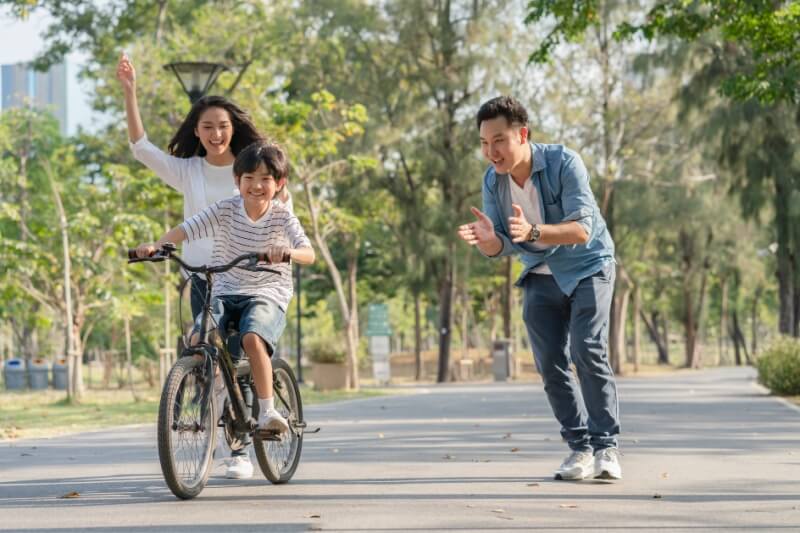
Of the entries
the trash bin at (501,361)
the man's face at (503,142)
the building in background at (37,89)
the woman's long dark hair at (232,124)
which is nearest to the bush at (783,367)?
the building in background at (37,89)

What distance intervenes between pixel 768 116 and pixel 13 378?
2293 cm

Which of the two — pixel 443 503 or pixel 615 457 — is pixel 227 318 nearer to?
pixel 443 503

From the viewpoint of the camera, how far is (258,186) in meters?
6.71

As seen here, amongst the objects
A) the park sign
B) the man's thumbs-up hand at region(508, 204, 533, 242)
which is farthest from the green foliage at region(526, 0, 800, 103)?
the park sign

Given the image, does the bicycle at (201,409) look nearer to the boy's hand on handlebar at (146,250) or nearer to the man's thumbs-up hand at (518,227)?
the boy's hand on handlebar at (146,250)

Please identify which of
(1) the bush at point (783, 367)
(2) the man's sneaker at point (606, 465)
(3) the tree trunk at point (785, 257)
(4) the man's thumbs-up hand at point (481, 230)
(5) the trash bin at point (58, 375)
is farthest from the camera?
(5) the trash bin at point (58, 375)

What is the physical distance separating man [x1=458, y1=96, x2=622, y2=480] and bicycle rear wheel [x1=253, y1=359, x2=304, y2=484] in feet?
4.09

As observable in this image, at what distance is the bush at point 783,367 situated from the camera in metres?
20.6

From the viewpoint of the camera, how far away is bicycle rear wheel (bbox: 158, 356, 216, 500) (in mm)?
5984

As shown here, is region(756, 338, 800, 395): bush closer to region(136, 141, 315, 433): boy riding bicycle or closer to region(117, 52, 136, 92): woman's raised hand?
region(117, 52, 136, 92): woman's raised hand

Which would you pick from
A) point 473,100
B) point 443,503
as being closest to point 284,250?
point 443,503

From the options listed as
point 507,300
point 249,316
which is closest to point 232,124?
point 249,316

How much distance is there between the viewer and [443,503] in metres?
6.19

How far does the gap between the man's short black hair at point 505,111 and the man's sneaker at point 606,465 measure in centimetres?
174
